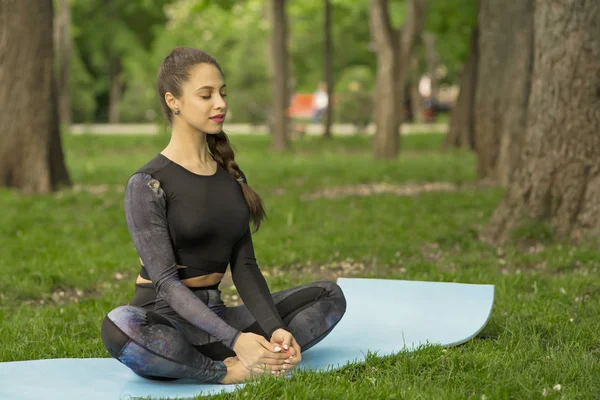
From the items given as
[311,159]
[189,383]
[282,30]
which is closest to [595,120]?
[189,383]

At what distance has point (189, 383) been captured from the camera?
15.9ft

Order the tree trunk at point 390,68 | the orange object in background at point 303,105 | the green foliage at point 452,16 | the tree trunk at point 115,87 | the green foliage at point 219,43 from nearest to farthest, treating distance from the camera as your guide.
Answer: the tree trunk at point 390,68
the green foliage at point 452,16
the green foliage at point 219,43
the tree trunk at point 115,87
the orange object in background at point 303,105

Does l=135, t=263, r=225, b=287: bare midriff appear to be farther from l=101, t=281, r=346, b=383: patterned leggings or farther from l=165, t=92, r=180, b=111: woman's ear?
l=165, t=92, r=180, b=111: woman's ear

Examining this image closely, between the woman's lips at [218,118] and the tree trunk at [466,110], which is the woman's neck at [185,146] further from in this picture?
the tree trunk at [466,110]

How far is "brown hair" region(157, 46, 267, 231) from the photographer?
4.73 metres

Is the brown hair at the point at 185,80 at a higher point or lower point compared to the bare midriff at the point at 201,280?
higher

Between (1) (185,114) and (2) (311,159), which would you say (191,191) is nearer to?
(1) (185,114)

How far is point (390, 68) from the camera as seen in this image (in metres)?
19.2

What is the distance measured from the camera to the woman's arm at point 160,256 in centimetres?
459

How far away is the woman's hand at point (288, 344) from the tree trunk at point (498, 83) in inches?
350

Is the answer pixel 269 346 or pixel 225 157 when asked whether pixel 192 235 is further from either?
pixel 269 346

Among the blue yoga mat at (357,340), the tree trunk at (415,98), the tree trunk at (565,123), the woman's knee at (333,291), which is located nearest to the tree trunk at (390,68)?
the tree trunk at (565,123)

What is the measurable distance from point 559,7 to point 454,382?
4.80 m

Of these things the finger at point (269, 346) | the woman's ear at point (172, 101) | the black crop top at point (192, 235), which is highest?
the woman's ear at point (172, 101)
